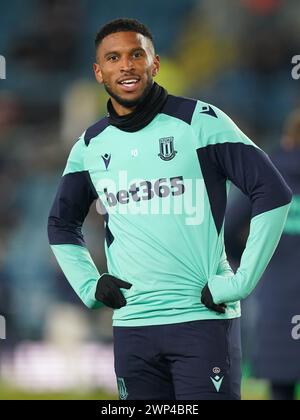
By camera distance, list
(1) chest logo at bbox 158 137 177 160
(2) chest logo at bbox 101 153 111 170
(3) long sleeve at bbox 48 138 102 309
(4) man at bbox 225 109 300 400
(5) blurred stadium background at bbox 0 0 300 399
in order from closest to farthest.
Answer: (1) chest logo at bbox 158 137 177 160, (2) chest logo at bbox 101 153 111 170, (3) long sleeve at bbox 48 138 102 309, (4) man at bbox 225 109 300 400, (5) blurred stadium background at bbox 0 0 300 399

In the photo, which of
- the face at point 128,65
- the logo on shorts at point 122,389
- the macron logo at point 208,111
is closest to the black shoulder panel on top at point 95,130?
the face at point 128,65

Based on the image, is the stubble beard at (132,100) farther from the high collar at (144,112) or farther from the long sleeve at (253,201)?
the long sleeve at (253,201)

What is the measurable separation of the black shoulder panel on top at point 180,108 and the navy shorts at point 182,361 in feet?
2.36

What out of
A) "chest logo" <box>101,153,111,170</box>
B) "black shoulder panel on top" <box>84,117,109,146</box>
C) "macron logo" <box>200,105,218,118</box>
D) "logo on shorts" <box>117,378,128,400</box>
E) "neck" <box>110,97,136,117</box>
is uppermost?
"neck" <box>110,97,136,117</box>

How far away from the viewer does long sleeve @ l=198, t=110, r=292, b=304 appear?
3.81 m

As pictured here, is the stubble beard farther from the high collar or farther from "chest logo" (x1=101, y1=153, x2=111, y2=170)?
"chest logo" (x1=101, y1=153, x2=111, y2=170)

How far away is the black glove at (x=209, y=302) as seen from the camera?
3.81 m

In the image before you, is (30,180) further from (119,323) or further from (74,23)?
(119,323)

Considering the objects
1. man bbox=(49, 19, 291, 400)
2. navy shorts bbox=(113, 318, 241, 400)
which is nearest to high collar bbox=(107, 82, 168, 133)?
man bbox=(49, 19, 291, 400)

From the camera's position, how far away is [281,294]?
6.12m

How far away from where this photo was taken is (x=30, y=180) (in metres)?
10.6

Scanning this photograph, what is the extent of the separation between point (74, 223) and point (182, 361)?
2.44 ft

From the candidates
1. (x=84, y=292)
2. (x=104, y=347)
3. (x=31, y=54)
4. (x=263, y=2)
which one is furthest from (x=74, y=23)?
(x=84, y=292)

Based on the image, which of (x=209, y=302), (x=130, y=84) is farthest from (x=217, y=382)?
(x=130, y=84)
